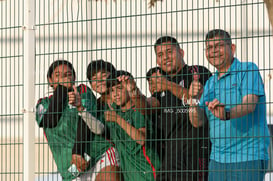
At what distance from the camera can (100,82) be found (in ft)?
17.6

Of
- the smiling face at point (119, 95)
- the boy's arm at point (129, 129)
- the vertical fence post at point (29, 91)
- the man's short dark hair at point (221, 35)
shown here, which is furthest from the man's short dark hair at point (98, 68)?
the man's short dark hair at point (221, 35)

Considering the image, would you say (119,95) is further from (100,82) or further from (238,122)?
(238,122)

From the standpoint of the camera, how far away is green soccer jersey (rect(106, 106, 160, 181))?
205 inches

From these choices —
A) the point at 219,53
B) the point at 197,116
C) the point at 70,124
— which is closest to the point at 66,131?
the point at 70,124

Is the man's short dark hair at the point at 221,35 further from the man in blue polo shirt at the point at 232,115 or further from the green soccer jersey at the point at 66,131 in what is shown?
the green soccer jersey at the point at 66,131

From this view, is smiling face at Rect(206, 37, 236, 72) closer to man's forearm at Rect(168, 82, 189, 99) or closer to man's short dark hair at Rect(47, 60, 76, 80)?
man's forearm at Rect(168, 82, 189, 99)

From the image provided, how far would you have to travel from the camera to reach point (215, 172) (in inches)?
189

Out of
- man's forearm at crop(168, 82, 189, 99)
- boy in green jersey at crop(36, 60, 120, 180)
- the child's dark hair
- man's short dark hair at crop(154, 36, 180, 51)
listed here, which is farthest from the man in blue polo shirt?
boy in green jersey at crop(36, 60, 120, 180)

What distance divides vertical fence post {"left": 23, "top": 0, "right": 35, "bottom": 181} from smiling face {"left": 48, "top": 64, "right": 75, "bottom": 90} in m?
0.21

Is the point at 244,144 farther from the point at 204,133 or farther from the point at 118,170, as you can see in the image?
the point at 118,170

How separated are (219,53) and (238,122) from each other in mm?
599

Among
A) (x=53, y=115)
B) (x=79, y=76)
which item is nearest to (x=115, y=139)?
(x=53, y=115)

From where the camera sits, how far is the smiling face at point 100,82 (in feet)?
17.6

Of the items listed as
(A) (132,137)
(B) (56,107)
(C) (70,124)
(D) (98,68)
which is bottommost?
(A) (132,137)
